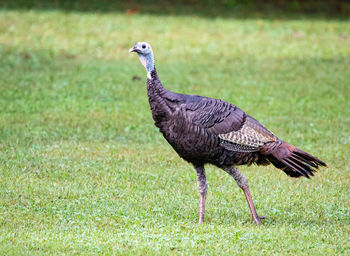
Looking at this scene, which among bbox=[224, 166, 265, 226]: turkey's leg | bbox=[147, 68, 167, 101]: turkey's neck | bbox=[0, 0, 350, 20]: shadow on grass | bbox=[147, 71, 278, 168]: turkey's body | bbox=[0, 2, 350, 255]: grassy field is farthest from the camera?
bbox=[0, 0, 350, 20]: shadow on grass

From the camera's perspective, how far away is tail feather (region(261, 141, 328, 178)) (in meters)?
7.39

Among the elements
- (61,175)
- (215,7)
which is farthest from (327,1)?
(61,175)

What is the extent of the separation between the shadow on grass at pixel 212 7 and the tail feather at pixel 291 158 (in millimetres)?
17750

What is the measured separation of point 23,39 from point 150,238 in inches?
585

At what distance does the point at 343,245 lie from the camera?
21.9 feet

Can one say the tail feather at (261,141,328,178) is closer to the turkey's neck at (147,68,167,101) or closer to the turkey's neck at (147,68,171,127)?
the turkey's neck at (147,68,171,127)

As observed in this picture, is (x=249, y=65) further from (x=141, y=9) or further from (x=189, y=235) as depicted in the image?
(x=189, y=235)

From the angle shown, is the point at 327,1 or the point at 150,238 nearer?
the point at 150,238

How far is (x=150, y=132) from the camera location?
1216 cm

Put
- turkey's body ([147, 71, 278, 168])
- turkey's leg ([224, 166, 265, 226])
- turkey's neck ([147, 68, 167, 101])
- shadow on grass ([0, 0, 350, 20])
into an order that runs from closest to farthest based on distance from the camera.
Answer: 1. turkey's body ([147, 71, 278, 168])
2. turkey's neck ([147, 68, 167, 101])
3. turkey's leg ([224, 166, 265, 226])
4. shadow on grass ([0, 0, 350, 20])

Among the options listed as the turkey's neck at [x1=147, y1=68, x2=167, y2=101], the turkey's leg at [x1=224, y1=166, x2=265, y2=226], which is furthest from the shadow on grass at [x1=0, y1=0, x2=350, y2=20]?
the turkey's leg at [x1=224, y1=166, x2=265, y2=226]

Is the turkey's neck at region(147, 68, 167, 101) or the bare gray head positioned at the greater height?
the bare gray head

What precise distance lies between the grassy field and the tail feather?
67 centimetres

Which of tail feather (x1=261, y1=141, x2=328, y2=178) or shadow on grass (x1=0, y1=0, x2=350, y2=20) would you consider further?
shadow on grass (x1=0, y1=0, x2=350, y2=20)
